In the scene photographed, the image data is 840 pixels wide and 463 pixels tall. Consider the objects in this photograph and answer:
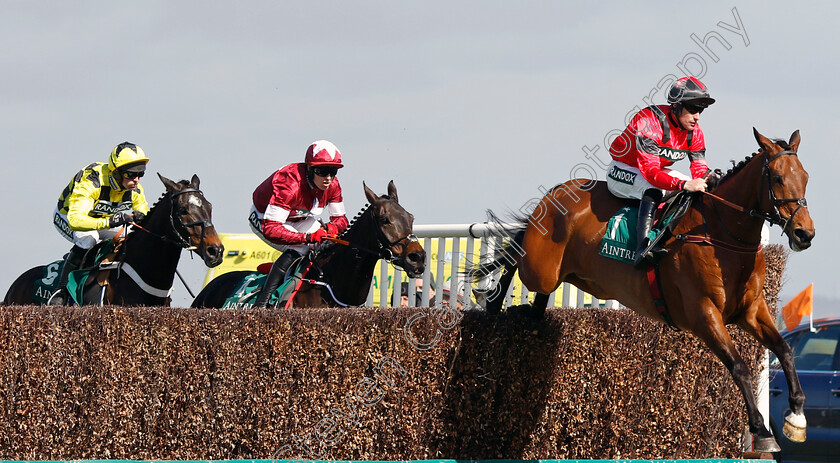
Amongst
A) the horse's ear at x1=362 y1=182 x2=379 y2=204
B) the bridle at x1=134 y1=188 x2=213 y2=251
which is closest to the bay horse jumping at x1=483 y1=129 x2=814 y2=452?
the horse's ear at x1=362 y1=182 x2=379 y2=204

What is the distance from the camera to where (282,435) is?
6.76 metres

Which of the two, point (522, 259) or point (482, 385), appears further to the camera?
point (522, 259)

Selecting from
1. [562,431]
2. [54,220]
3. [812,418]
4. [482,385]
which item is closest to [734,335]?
[562,431]

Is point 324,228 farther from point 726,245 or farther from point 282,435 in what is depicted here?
point 726,245

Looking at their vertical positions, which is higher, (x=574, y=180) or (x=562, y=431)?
(x=574, y=180)

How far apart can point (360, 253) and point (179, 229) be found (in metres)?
1.49

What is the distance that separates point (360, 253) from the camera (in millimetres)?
8125

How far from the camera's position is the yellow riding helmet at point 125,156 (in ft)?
29.9

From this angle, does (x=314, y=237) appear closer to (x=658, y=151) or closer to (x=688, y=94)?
(x=658, y=151)

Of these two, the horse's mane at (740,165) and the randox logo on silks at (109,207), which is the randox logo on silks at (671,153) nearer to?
the horse's mane at (740,165)

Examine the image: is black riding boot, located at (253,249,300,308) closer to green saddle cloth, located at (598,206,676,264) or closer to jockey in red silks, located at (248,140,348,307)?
jockey in red silks, located at (248,140,348,307)

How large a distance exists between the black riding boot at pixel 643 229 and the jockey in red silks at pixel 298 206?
2.48 m

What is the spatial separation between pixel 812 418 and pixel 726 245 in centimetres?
400

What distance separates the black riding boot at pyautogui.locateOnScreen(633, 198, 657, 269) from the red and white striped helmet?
8.07 ft
